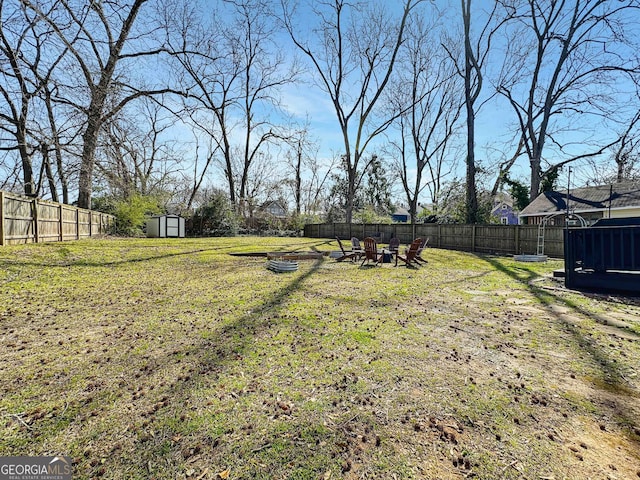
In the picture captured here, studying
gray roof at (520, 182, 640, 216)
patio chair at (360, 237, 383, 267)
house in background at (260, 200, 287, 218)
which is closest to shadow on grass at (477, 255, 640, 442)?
patio chair at (360, 237, 383, 267)

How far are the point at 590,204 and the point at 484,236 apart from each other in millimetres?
8001

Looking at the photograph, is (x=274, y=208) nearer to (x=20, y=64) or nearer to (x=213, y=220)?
(x=213, y=220)

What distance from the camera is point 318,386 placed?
98.6 inches

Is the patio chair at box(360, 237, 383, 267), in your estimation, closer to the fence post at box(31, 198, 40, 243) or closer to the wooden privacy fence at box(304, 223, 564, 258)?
the wooden privacy fence at box(304, 223, 564, 258)

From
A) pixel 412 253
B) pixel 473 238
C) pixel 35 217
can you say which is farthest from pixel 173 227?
pixel 473 238

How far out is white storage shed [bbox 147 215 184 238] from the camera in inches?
821

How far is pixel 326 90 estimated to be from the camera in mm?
22750

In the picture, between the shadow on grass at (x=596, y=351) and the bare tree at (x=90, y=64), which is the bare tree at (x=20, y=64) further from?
the shadow on grass at (x=596, y=351)

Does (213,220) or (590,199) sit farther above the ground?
(590,199)

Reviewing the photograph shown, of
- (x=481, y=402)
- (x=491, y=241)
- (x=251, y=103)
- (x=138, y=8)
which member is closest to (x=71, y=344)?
(x=481, y=402)

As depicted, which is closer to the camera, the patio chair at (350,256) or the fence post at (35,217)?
the fence post at (35,217)

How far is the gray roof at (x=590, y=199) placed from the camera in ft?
53.0

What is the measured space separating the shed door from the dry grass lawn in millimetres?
16846

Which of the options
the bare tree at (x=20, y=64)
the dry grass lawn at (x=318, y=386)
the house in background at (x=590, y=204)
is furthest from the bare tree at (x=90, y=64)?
the house in background at (x=590, y=204)
